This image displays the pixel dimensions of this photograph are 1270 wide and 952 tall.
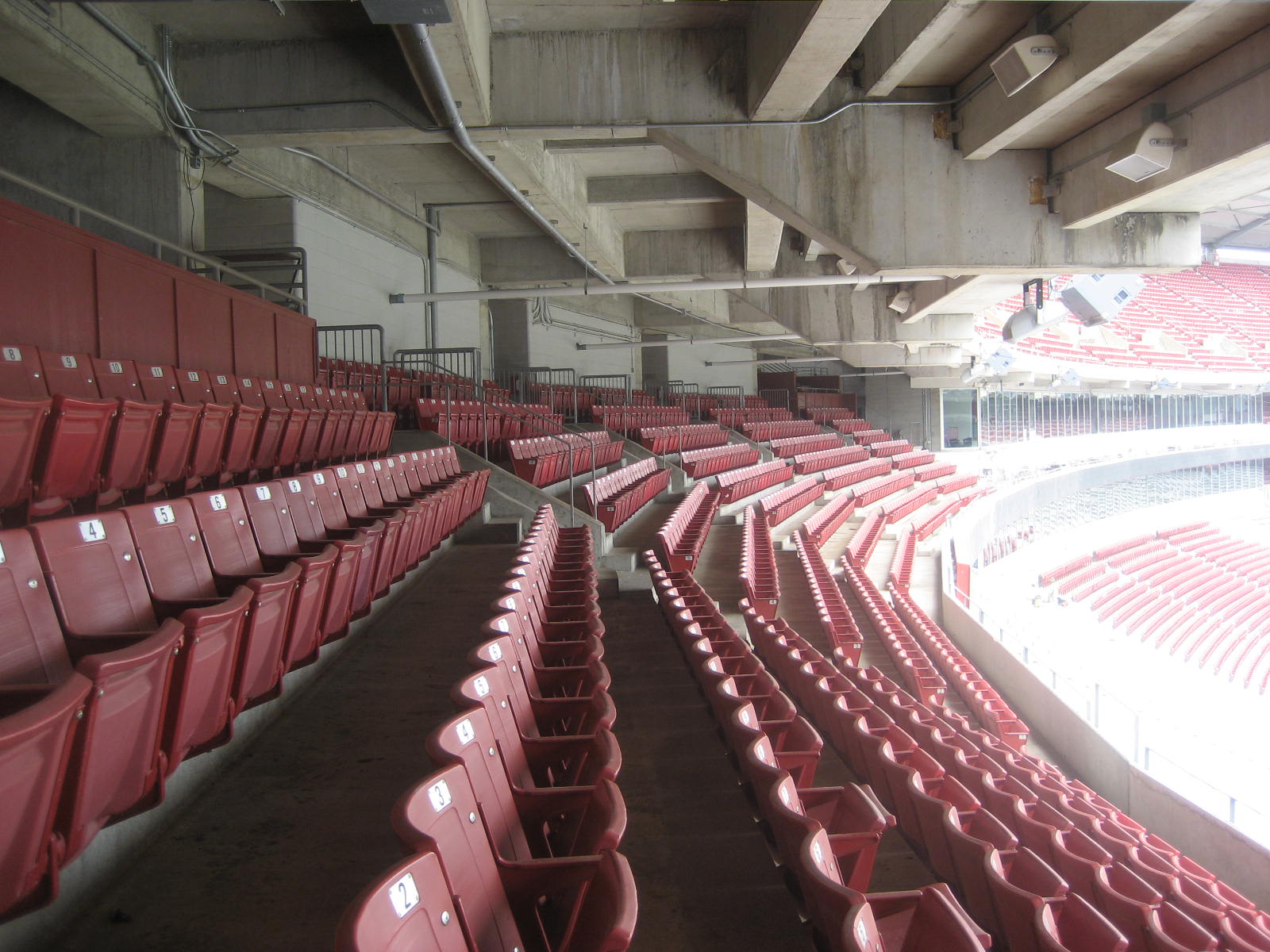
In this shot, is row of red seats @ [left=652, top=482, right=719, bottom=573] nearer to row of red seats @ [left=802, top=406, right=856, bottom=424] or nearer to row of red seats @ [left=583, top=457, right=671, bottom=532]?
row of red seats @ [left=583, top=457, right=671, bottom=532]

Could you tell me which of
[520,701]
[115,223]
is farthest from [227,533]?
[115,223]

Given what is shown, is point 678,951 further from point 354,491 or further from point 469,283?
point 469,283

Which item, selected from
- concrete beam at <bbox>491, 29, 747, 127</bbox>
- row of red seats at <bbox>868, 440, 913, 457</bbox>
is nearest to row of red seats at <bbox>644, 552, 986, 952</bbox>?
concrete beam at <bbox>491, 29, 747, 127</bbox>

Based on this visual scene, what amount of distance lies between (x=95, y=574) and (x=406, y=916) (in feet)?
4.13

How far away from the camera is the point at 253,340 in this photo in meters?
6.23

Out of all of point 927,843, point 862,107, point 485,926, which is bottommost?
point 927,843

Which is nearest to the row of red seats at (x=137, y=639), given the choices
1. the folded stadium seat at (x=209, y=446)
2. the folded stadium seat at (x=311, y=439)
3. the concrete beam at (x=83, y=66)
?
the folded stadium seat at (x=209, y=446)

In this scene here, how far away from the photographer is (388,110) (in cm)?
543

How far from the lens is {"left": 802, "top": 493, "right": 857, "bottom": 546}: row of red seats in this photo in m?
10.3

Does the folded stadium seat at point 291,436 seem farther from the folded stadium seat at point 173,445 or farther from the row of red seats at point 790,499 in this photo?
the row of red seats at point 790,499

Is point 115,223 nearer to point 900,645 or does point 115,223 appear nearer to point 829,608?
point 829,608

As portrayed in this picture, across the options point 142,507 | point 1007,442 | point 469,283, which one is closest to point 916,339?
point 469,283

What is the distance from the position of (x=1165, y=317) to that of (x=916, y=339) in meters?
22.7

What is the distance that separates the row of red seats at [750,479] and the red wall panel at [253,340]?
522cm
